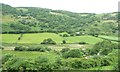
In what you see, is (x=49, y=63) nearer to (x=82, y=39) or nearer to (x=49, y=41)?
(x=49, y=41)

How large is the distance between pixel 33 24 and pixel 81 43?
1476 inches

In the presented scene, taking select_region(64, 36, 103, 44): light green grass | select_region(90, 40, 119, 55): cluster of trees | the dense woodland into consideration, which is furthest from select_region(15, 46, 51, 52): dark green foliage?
select_region(64, 36, 103, 44): light green grass

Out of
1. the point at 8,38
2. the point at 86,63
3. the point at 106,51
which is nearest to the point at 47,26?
the point at 8,38

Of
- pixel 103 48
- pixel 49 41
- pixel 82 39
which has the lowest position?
pixel 82 39

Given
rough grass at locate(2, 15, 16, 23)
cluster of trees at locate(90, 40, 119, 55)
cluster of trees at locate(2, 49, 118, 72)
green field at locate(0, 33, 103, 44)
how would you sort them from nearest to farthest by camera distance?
cluster of trees at locate(2, 49, 118, 72)
cluster of trees at locate(90, 40, 119, 55)
green field at locate(0, 33, 103, 44)
rough grass at locate(2, 15, 16, 23)

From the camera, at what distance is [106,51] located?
53875 mm

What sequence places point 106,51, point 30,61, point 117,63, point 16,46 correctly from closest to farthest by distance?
point 117,63
point 30,61
point 106,51
point 16,46

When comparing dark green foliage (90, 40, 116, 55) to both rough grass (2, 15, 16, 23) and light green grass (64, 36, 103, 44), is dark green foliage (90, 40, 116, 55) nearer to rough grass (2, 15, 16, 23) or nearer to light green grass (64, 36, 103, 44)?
light green grass (64, 36, 103, 44)

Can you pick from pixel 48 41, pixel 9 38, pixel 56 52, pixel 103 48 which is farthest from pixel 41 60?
pixel 9 38

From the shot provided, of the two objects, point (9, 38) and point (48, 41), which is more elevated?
point (9, 38)

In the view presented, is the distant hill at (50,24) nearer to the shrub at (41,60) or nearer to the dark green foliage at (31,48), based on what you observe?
the dark green foliage at (31,48)

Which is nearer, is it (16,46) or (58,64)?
(58,64)

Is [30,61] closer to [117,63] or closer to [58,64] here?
[58,64]

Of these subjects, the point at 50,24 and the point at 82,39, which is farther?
the point at 50,24
